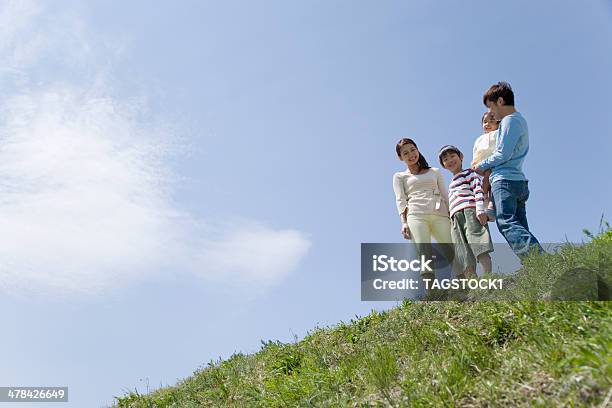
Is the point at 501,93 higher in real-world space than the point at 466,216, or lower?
higher

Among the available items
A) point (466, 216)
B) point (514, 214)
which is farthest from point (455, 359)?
→ point (466, 216)

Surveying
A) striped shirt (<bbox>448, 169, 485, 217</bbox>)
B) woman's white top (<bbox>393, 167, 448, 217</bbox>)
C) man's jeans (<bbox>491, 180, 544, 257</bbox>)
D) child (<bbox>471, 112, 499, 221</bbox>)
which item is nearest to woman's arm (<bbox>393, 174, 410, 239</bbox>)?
woman's white top (<bbox>393, 167, 448, 217</bbox>)

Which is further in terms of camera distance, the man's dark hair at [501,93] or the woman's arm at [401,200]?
the woman's arm at [401,200]

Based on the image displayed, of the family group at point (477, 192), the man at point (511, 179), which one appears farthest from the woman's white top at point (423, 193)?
the man at point (511, 179)

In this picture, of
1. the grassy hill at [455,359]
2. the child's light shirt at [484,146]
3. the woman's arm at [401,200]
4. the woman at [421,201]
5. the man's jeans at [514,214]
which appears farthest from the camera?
the woman's arm at [401,200]

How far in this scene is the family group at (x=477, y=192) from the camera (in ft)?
24.9

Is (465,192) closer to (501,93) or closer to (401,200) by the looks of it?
(401,200)

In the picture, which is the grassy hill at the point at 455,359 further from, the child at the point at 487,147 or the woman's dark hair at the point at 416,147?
the woman's dark hair at the point at 416,147

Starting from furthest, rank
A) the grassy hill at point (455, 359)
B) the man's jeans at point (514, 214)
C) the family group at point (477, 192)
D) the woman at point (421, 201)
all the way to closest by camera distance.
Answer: the woman at point (421, 201) → the family group at point (477, 192) → the man's jeans at point (514, 214) → the grassy hill at point (455, 359)

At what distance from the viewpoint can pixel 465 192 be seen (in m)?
8.11

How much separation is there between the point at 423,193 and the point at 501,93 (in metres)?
1.76

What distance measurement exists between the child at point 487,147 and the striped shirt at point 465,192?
0.37 ft

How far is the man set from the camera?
740 cm

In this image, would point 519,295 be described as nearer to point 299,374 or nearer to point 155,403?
point 299,374
